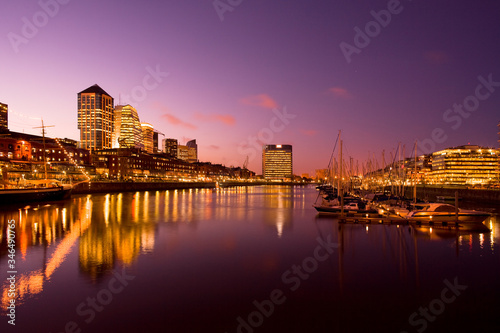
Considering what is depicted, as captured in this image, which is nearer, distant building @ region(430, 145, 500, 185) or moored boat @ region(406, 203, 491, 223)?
moored boat @ region(406, 203, 491, 223)

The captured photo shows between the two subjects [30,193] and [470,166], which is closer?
[30,193]

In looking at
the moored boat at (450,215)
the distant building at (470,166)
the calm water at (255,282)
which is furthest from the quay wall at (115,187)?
the distant building at (470,166)

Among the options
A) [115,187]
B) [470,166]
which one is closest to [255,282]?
[115,187]

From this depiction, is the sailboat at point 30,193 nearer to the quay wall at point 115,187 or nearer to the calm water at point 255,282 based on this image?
the quay wall at point 115,187

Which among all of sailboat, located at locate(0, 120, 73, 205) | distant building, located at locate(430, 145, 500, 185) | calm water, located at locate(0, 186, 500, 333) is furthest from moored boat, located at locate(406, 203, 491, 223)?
distant building, located at locate(430, 145, 500, 185)

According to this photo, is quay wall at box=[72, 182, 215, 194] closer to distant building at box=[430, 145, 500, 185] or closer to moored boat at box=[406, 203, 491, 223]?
moored boat at box=[406, 203, 491, 223]

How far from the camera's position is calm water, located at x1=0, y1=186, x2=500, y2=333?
12.2 meters

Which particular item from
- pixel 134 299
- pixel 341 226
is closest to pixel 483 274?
pixel 341 226

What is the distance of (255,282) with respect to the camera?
16.8 m

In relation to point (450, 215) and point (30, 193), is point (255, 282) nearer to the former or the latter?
point (450, 215)

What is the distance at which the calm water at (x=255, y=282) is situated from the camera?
12250 millimetres

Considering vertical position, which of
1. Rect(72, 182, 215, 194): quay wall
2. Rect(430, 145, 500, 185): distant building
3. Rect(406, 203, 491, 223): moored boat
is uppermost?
Rect(430, 145, 500, 185): distant building

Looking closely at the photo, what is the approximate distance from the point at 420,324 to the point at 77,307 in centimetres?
1465

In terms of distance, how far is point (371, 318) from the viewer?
12469 millimetres
